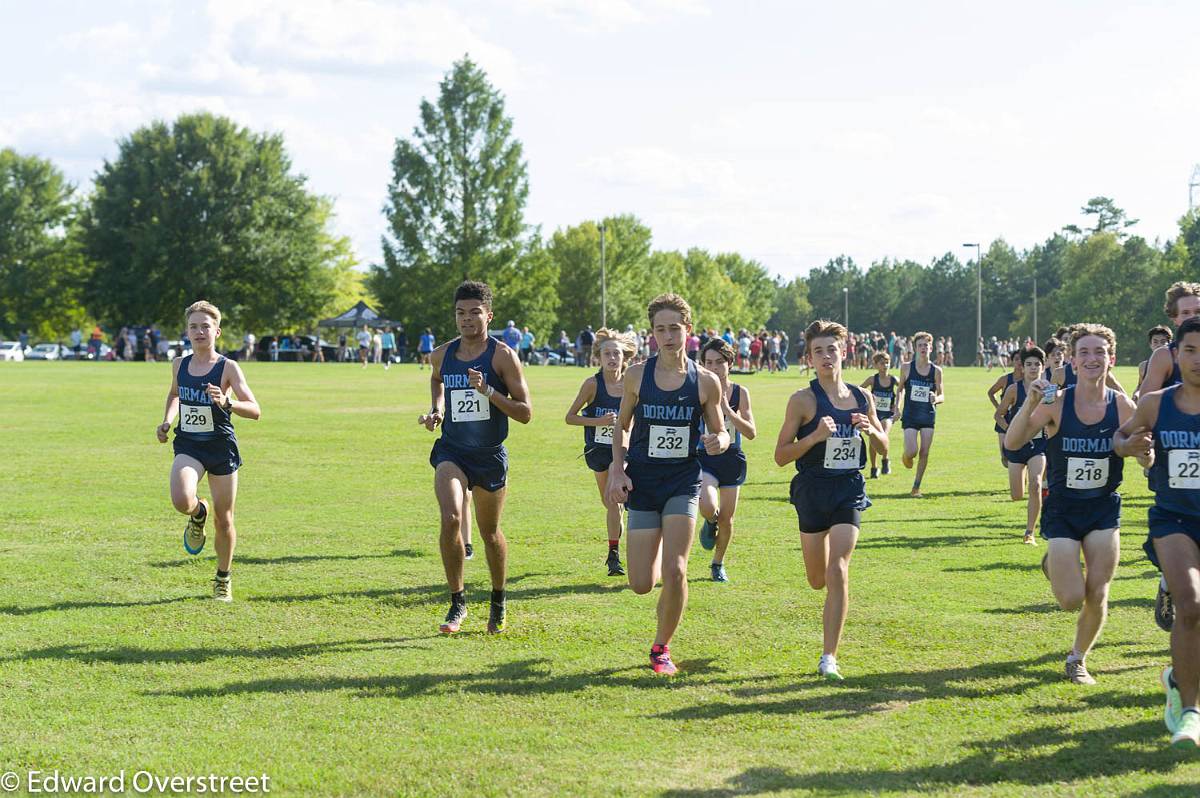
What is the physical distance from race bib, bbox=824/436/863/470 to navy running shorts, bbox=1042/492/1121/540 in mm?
1127

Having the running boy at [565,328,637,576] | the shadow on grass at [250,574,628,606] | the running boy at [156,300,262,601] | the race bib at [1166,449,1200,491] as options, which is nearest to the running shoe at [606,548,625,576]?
the running boy at [565,328,637,576]

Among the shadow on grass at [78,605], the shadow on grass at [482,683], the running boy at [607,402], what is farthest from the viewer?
the running boy at [607,402]

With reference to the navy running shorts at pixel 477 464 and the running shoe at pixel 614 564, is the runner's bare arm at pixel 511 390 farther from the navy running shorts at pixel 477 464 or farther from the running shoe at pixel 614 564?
the running shoe at pixel 614 564

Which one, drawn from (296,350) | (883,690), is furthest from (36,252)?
(883,690)

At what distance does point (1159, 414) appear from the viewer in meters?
6.15

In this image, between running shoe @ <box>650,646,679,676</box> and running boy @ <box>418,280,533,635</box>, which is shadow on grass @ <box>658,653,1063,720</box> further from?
running boy @ <box>418,280,533,635</box>

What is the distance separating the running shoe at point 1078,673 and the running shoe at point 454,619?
3755mm

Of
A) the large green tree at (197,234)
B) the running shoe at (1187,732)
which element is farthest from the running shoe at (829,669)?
the large green tree at (197,234)

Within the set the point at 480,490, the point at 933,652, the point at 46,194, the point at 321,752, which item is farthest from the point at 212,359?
the point at 46,194

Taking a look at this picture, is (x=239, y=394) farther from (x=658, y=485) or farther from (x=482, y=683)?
(x=658, y=485)

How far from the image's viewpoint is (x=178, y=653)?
7543 millimetres

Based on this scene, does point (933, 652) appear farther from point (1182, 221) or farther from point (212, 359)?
point (1182, 221)

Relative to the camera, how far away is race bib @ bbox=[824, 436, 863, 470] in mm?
7258

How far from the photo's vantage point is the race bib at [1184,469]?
596cm
